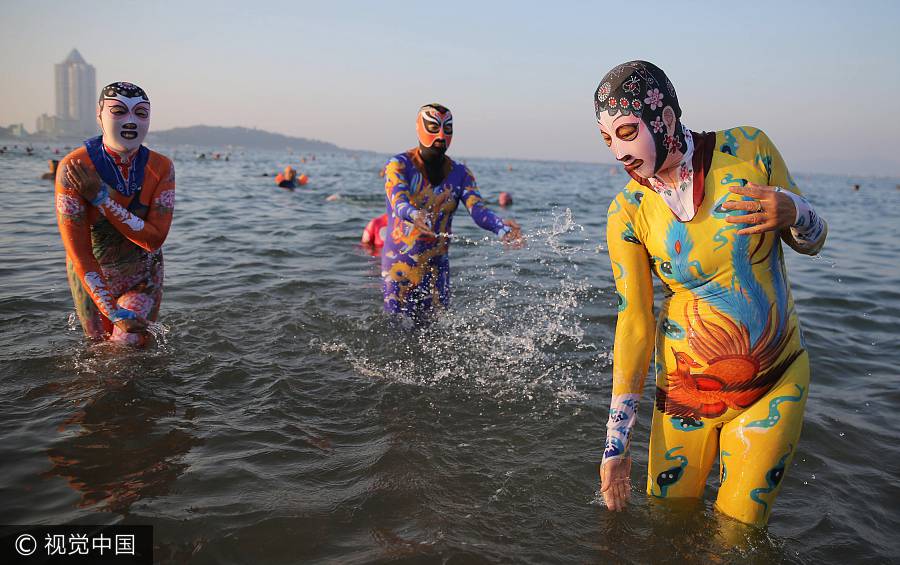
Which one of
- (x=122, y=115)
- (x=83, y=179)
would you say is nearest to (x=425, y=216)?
(x=122, y=115)

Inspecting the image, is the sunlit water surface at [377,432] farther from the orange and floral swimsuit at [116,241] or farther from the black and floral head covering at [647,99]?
the black and floral head covering at [647,99]

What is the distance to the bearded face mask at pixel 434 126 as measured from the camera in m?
5.66

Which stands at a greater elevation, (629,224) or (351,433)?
(629,224)

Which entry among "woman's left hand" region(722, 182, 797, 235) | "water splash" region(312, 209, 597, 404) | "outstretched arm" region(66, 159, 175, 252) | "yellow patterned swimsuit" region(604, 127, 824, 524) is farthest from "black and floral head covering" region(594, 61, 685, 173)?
"outstretched arm" region(66, 159, 175, 252)

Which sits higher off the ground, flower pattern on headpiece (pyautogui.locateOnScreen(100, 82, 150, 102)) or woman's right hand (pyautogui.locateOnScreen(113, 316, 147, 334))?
flower pattern on headpiece (pyautogui.locateOnScreen(100, 82, 150, 102))

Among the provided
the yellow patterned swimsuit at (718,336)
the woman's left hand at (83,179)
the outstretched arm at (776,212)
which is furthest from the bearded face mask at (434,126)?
the outstretched arm at (776,212)

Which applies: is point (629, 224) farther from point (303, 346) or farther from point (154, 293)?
point (303, 346)

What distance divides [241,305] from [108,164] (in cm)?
365

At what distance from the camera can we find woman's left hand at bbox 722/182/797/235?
2.39 meters

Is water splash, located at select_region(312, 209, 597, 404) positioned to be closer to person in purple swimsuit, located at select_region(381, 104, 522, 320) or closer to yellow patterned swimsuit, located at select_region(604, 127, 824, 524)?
person in purple swimsuit, located at select_region(381, 104, 522, 320)

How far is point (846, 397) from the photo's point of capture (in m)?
6.02

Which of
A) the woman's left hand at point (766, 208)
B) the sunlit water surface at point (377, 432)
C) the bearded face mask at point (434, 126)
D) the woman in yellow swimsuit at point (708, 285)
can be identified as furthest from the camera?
the bearded face mask at point (434, 126)

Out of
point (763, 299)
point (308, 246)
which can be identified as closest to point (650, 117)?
point (763, 299)

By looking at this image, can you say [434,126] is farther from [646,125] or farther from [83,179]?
[646,125]
